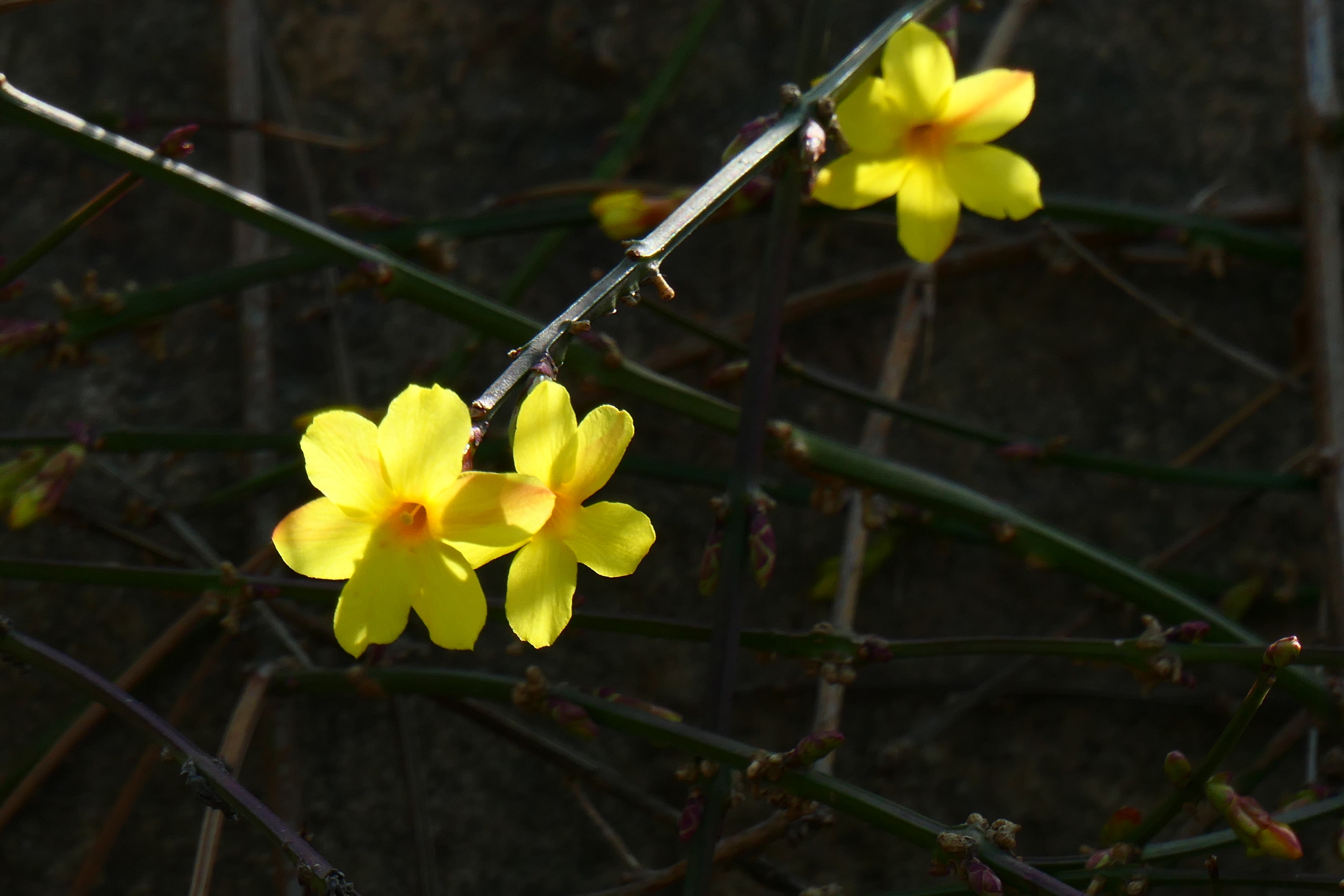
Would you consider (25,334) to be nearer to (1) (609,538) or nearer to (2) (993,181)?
(1) (609,538)

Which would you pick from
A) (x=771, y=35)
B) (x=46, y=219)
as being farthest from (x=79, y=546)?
(x=771, y=35)

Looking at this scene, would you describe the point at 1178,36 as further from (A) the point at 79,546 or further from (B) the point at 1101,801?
(A) the point at 79,546

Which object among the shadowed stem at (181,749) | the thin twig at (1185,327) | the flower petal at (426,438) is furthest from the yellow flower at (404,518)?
the thin twig at (1185,327)

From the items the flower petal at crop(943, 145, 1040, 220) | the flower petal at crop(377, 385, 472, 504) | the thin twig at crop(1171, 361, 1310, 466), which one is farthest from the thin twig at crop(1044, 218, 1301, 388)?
the flower petal at crop(377, 385, 472, 504)

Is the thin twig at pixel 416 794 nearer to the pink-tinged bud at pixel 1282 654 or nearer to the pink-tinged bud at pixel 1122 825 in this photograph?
the pink-tinged bud at pixel 1122 825

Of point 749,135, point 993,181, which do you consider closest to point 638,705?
point 749,135
